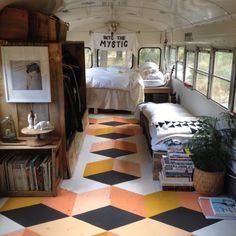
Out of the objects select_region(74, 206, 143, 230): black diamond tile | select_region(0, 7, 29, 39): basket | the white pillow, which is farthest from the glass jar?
the white pillow

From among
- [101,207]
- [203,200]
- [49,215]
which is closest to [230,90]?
[203,200]

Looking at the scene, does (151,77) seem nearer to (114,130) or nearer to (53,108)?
(114,130)

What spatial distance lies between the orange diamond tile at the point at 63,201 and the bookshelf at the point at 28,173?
69 mm

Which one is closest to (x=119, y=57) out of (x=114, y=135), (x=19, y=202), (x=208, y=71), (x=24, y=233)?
(x=114, y=135)

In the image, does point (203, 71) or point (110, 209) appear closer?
point (110, 209)

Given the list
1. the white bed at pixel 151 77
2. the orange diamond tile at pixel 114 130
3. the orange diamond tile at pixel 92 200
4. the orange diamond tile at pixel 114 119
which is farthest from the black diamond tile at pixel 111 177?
the white bed at pixel 151 77

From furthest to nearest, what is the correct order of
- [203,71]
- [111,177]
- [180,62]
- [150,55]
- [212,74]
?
1. [150,55]
2. [180,62]
3. [203,71]
4. [212,74]
5. [111,177]

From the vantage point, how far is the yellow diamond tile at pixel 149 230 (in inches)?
92.0

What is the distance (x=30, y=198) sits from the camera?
113 inches

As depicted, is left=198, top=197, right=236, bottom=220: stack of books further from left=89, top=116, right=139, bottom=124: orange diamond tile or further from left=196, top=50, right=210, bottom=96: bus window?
left=89, top=116, right=139, bottom=124: orange diamond tile

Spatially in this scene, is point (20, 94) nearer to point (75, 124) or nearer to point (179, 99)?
point (75, 124)

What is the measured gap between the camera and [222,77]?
342cm

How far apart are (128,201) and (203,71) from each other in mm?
2395

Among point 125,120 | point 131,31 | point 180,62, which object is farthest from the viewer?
point 131,31
